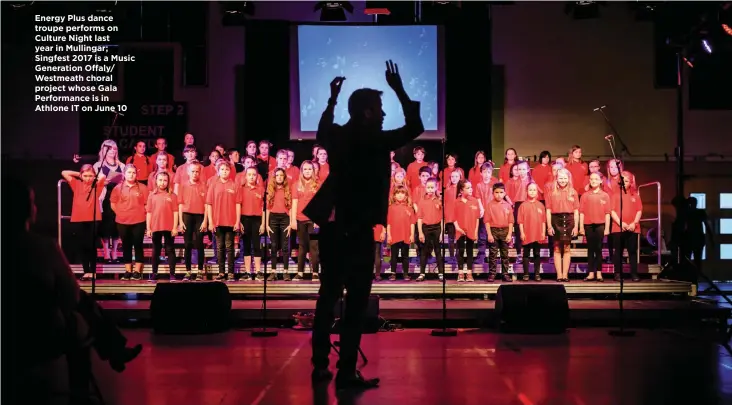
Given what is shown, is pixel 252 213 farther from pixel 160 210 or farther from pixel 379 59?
pixel 379 59

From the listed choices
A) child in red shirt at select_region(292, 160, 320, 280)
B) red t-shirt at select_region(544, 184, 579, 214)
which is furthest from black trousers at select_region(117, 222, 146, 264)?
red t-shirt at select_region(544, 184, 579, 214)

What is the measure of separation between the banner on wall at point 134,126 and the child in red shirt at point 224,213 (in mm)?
4158

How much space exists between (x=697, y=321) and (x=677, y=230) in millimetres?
3571

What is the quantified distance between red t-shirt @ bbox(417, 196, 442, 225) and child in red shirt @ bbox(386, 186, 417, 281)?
0.41 feet

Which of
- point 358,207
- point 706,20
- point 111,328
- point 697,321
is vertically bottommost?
point 697,321

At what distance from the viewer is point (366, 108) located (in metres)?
4.48

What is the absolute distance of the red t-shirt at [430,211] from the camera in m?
10.2

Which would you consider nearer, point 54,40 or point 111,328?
point 111,328

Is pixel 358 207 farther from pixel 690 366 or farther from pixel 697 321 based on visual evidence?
pixel 697 321

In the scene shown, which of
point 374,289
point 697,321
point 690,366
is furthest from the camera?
point 374,289

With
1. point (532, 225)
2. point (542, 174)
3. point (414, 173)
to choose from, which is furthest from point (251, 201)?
Result: point (542, 174)

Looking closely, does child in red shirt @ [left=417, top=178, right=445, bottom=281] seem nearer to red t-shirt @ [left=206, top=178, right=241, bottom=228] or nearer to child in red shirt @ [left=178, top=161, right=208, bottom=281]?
red t-shirt @ [left=206, top=178, right=241, bottom=228]

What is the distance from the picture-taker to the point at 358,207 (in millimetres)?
4449

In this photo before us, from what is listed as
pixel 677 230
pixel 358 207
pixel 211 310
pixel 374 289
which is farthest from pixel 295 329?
pixel 677 230
